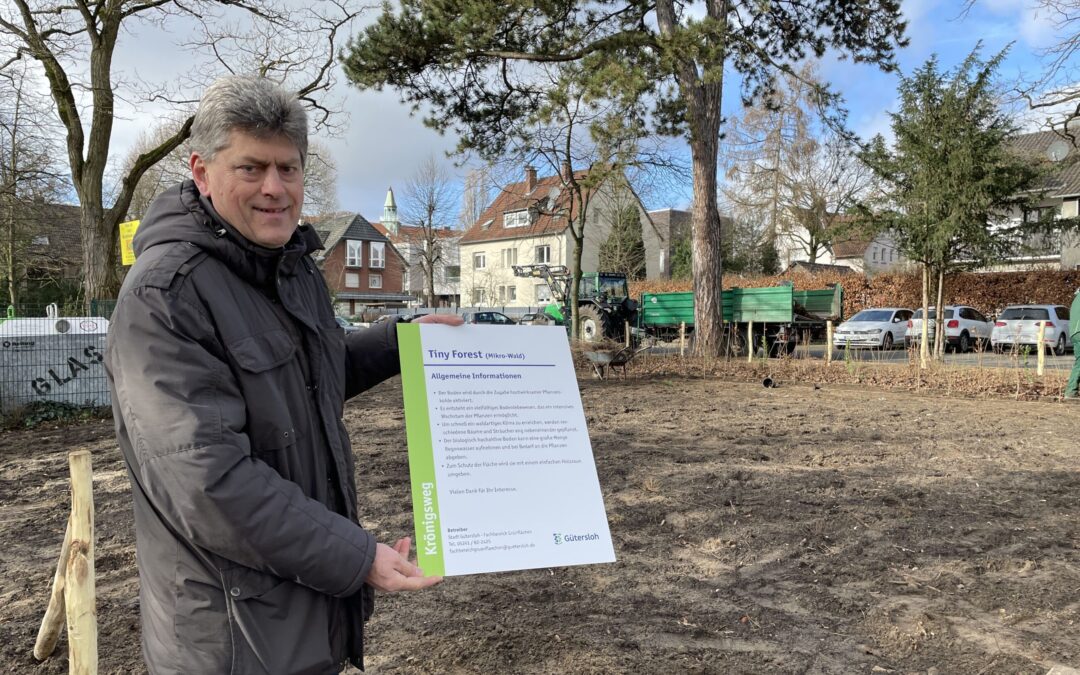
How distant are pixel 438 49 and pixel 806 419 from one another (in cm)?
915

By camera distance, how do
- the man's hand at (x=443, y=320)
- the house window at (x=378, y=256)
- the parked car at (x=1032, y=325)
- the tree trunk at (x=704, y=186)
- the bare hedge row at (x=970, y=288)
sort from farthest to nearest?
the house window at (x=378, y=256), the bare hedge row at (x=970, y=288), the parked car at (x=1032, y=325), the tree trunk at (x=704, y=186), the man's hand at (x=443, y=320)

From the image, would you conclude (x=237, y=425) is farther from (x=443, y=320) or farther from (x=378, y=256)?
(x=378, y=256)

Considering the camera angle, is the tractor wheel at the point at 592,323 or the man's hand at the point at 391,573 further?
the tractor wheel at the point at 592,323

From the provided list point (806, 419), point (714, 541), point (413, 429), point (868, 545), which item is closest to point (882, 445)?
point (806, 419)

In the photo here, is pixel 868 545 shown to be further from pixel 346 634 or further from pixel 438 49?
pixel 438 49

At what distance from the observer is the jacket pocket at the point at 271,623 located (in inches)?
53.7

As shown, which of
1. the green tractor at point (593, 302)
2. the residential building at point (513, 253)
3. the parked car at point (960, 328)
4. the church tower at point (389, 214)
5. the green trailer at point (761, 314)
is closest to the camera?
the green trailer at point (761, 314)

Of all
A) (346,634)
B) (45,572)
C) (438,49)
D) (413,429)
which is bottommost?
(45,572)

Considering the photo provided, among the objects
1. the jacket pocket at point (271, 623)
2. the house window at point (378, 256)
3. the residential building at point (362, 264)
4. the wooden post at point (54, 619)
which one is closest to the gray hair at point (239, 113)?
the jacket pocket at point (271, 623)

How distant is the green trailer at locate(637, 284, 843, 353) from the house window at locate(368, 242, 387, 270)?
4203 cm

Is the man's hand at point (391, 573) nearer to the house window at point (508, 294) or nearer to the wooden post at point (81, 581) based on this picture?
the wooden post at point (81, 581)

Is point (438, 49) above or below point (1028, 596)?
above

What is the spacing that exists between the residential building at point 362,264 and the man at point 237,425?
56175 millimetres

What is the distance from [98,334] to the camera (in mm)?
9594
